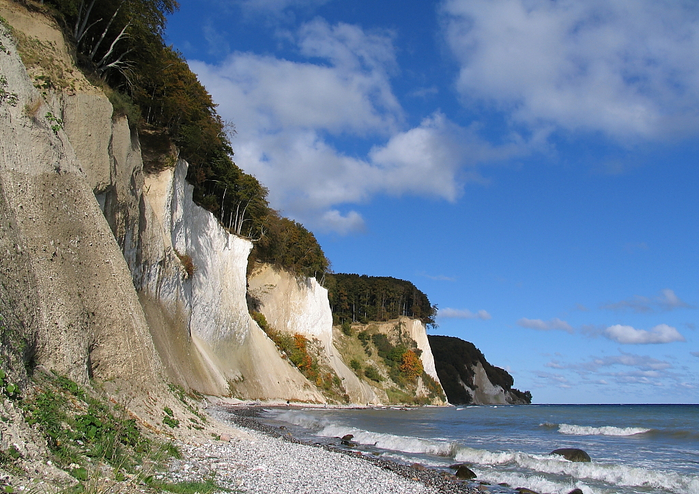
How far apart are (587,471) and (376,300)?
6823 cm

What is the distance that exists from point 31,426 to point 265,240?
39597 mm

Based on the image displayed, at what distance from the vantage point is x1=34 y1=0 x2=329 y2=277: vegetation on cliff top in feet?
66.2

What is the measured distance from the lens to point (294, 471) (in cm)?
936

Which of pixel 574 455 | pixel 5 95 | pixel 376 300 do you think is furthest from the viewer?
pixel 376 300

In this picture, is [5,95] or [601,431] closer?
[5,95]

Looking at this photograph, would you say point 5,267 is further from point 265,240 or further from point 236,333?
point 265,240

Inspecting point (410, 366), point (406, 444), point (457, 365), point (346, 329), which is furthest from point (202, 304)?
point (457, 365)

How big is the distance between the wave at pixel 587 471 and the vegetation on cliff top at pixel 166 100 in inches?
727

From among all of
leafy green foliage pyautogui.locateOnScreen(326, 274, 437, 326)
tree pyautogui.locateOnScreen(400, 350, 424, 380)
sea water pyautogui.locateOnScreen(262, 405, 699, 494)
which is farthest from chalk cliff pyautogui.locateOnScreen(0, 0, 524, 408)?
leafy green foliage pyautogui.locateOnScreen(326, 274, 437, 326)

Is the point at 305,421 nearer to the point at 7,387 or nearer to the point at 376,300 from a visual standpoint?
the point at 7,387

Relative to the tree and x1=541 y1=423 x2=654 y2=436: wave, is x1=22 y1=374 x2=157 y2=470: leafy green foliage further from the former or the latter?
the tree

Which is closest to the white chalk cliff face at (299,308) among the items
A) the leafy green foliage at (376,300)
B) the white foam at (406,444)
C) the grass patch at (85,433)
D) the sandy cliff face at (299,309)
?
the sandy cliff face at (299,309)

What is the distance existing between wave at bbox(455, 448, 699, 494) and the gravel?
2.76m

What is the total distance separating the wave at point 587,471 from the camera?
1202cm
